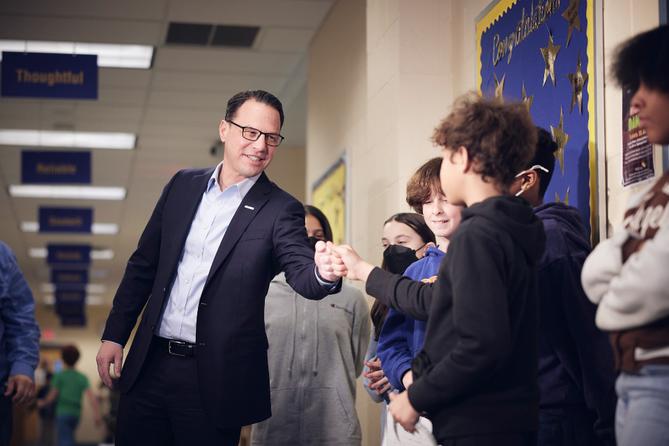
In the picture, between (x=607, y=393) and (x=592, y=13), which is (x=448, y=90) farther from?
(x=607, y=393)

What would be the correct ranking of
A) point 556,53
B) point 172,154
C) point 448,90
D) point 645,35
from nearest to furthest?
point 645,35
point 556,53
point 448,90
point 172,154

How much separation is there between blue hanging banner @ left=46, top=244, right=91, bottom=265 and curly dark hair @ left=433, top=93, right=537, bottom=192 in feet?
45.6

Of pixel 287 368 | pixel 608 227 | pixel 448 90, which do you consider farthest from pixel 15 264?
pixel 608 227

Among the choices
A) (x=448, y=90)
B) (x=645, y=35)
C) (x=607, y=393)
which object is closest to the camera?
(x=645, y=35)

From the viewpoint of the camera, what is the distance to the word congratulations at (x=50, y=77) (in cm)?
706

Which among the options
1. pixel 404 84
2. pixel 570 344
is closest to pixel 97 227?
pixel 404 84

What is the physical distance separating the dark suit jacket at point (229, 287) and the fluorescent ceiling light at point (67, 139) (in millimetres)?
7020

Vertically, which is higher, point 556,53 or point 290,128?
point 290,128

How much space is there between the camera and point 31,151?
32.6ft

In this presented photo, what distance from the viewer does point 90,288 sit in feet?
73.1

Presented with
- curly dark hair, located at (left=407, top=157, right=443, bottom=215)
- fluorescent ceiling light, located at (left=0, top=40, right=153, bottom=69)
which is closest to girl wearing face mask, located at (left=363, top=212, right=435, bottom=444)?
curly dark hair, located at (left=407, top=157, right=443, bottom=215)

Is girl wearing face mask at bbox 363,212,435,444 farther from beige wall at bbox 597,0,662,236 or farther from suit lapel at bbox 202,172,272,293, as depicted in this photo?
beige wall at bbox 597,0,662,236

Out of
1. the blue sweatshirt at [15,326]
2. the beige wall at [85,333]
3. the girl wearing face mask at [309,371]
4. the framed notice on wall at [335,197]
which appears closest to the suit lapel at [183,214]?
the girl wearing face mask at [309,371]

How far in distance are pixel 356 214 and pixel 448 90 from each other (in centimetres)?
164
